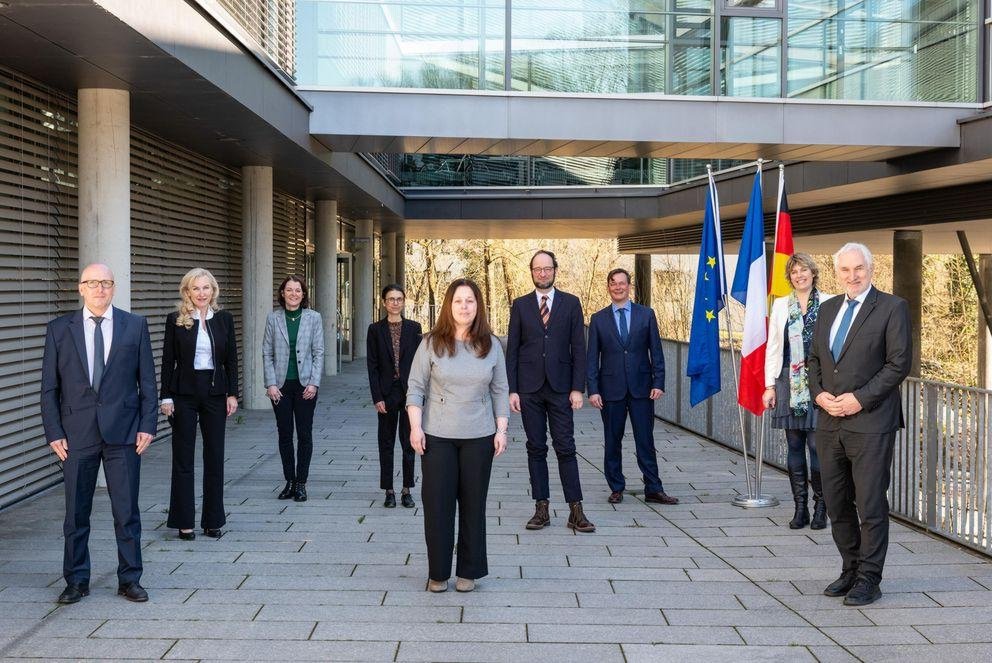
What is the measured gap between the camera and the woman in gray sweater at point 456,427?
224 inches

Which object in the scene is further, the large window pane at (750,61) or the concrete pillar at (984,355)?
the concrete pillar at (984,355)

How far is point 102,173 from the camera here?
8.98 meters

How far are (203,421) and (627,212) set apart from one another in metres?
18.3

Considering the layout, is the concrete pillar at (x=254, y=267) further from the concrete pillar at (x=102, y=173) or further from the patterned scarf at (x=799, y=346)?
the patterned scarf at (x=799, y=346)

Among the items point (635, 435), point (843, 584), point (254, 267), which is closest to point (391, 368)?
point (635, 435)

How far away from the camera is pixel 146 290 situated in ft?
39.7

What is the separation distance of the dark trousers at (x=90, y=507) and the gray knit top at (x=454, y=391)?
153cm

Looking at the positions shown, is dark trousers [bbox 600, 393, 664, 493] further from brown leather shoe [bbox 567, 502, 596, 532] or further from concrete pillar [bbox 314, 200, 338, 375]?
concrete pillar [bbox 314, 200, 338, 375]

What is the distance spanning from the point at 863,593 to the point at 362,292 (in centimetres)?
2339

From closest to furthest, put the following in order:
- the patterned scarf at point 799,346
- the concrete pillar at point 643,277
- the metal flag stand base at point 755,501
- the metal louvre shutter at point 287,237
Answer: the patterned scarf at point 799,346 → the metal flag stand base at point 755,501 → the metal louvre shutter at point 287,237 → the concrete pillar at point 643,277

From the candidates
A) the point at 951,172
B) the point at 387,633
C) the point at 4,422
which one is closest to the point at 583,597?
the point at 387,633

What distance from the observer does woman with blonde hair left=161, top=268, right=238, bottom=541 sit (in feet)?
22.5

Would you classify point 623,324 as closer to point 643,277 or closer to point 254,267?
point 254,267

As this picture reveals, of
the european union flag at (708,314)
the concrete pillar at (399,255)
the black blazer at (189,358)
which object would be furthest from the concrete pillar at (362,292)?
the black blazer at (189,358)
